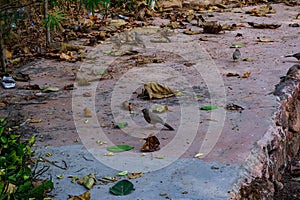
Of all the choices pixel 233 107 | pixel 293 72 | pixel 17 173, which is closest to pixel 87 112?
pixel 233 107

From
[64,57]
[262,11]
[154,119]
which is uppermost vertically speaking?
[154,119]

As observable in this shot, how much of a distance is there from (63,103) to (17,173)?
1.09m

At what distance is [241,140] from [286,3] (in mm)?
5284

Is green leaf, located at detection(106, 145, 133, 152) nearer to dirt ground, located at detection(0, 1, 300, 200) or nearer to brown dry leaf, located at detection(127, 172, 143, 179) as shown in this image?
dirt ground, located at detection(0, 1, 300, 200)

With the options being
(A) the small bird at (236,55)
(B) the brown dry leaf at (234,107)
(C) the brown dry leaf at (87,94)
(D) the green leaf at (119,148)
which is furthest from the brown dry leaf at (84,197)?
(A) the small bird at (236,55)

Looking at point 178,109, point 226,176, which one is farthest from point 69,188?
point 178,109

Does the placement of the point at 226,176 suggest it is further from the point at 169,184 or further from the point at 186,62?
the point at 186,62

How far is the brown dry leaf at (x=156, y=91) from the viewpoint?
9.77 feet

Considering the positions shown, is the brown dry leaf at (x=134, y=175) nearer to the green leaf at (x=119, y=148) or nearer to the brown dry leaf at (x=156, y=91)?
the green leaf at (x=119, y=148)

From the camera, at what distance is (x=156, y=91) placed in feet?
9.89

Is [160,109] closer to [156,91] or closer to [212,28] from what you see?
[156,91]

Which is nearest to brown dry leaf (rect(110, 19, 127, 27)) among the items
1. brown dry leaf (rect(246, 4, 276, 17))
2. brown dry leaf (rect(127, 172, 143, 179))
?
brown dry leaf (rect(246, 4, 276, 17))

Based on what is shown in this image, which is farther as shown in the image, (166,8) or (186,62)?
(166,8)

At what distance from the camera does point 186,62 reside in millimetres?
3863
